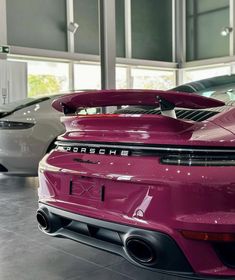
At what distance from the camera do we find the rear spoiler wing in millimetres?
1982

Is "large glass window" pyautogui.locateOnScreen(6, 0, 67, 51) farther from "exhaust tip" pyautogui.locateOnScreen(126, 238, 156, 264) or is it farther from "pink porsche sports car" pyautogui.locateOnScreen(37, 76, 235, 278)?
"exhaust tip" pyautogui.locateOnScreen(126, 238, 156, 264)

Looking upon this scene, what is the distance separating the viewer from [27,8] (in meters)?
10.2

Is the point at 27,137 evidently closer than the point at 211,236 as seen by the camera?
No

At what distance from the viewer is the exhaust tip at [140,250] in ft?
5.58

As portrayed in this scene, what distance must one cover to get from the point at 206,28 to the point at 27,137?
10028 millimetres

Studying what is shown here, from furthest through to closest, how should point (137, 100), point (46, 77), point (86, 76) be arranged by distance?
point (86, 76) → point (46, 77) → point (137, 100)

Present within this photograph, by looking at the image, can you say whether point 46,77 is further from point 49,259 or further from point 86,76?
point 49,259

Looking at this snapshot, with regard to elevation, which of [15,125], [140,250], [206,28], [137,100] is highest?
[206,28]

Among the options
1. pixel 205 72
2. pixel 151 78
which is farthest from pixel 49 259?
pixel 205 72

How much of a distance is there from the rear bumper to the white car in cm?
233

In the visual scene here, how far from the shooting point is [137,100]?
2162 millimetres

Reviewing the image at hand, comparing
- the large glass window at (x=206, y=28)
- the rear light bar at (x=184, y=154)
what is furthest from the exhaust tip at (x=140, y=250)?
the large glass window at (x=206, y=28)

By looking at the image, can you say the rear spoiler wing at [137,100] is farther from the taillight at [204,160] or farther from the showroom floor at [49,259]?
the showroom floor at [49,259]

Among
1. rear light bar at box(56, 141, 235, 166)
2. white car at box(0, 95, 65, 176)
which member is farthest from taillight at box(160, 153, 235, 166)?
white car at box(0, 95, 65, 176)
